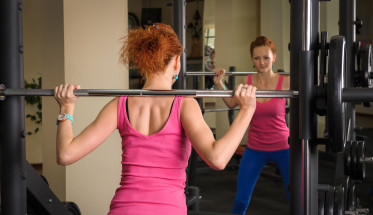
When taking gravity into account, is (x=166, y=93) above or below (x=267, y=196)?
above

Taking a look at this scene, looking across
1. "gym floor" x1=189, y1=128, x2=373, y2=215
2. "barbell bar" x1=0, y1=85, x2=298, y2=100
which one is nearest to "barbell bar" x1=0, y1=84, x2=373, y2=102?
"barbell bar" x1=0, y1=85, x2=298, y2=100

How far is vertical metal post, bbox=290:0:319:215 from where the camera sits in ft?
5.36

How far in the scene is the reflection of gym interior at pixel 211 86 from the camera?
1.73 meters

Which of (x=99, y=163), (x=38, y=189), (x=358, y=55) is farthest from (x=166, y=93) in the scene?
(x=358, y=55)

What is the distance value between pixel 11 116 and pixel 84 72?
4.56ft

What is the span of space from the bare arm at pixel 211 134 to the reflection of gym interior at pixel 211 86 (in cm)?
20

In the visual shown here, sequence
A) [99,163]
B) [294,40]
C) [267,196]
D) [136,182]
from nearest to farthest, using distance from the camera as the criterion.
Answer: [136,182] → [294,40] → [99,163] → [267,196]

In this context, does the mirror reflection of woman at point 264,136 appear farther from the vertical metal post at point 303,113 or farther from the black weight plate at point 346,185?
the vertical metal post at point 303,113

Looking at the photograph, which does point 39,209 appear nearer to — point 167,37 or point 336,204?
Result: point 167,37

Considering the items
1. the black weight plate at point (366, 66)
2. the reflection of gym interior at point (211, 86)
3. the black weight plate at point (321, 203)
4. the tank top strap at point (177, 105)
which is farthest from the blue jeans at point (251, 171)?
the tank top strap at point (177, 105)

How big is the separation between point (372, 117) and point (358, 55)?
747 centimetres

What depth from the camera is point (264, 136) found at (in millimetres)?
3078

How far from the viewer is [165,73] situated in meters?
1.66

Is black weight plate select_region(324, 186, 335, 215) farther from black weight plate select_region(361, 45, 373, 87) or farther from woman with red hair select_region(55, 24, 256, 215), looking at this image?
black weight plate select_region(361, 45, 373, 87)
